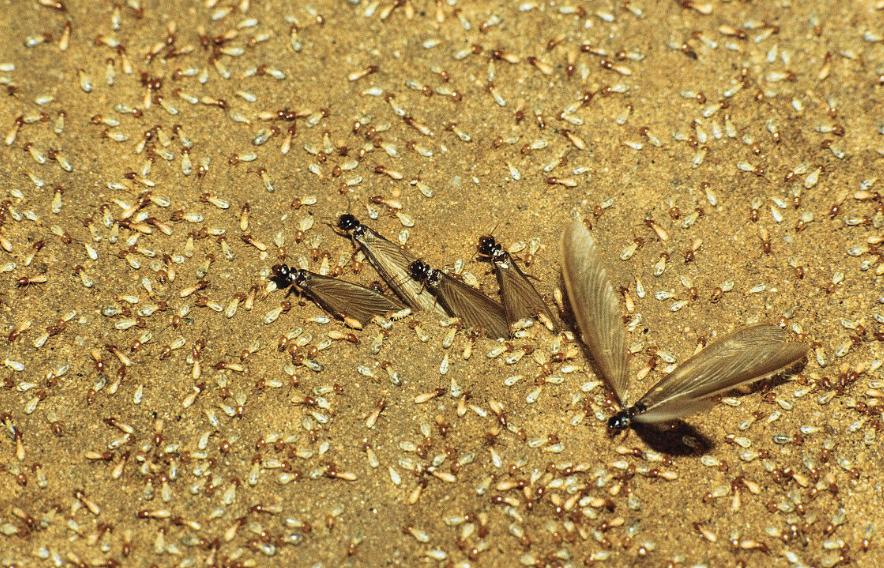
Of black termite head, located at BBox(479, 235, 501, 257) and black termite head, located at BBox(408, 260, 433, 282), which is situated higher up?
black termite head, located at BBox(479, 235, 501, 257)

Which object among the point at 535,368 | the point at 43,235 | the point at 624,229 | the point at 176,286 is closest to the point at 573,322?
the point at 535,368

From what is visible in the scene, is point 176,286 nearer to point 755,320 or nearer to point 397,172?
point 397,172

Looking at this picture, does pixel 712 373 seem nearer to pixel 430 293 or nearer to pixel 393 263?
pixel 430 293

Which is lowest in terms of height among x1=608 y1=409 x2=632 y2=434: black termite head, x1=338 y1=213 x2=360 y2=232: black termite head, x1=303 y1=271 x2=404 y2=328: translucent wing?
x1=608 y1=409 x2=632 y2=434: black termite head

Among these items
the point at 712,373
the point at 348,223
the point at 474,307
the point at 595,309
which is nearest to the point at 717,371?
the point at 712,373

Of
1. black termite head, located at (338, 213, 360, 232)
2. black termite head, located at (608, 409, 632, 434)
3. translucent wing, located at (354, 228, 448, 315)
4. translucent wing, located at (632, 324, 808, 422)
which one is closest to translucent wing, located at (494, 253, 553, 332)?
translucent wing, located at (354, 228, 448, 315)

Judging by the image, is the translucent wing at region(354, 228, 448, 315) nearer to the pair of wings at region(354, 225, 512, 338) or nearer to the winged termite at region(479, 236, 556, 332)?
the pair of wings at region(354, 225, 512, 338)
